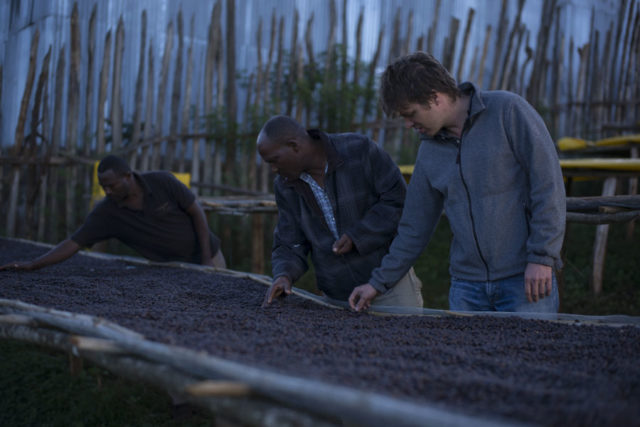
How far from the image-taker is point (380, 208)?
2789 millimetres

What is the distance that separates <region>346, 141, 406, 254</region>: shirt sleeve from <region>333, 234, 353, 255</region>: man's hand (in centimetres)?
2

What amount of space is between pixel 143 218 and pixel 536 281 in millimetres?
2983

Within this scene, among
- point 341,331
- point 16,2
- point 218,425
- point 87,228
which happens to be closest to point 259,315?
point 341,331

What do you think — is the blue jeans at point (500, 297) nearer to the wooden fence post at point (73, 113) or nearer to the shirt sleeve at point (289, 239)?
the shirt sleeve at point (289, 239)

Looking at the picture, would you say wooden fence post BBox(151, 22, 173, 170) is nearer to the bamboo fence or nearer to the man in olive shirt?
the bamboo fence

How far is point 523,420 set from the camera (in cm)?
111

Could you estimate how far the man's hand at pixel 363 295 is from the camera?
2.54 metres

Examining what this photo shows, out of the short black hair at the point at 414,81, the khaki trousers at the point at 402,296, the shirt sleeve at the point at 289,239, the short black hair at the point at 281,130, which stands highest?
the short black hair at the point at 414,81

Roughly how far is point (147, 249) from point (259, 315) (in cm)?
242

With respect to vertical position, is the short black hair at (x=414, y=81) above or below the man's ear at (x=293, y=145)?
above

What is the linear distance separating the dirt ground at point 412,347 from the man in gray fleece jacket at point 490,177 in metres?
0.19

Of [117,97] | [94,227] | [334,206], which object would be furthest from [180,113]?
[334,206]

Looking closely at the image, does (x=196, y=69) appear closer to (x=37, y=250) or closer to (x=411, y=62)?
(x=37, y=250)

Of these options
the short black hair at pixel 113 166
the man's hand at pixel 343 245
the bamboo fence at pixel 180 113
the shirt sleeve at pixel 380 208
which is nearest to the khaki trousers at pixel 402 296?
the shirt sleeve at pixel 380 208
